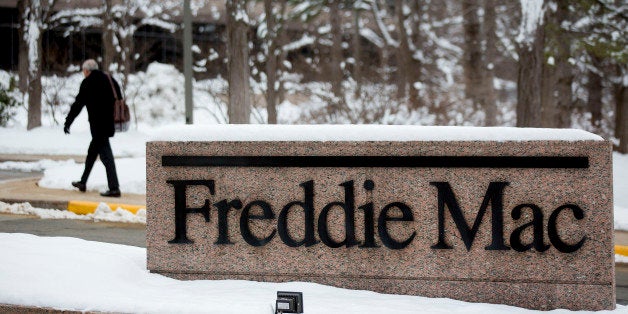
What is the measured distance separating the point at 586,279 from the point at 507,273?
51cm

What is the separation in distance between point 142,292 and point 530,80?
11.5 metres

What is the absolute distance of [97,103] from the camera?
1098 cm

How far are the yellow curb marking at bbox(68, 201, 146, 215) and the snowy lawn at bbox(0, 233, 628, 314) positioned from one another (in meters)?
4.58

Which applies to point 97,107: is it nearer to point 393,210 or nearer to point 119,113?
point 119,113

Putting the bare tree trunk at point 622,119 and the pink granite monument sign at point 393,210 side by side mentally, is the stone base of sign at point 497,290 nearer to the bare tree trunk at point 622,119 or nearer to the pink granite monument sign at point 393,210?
the pink granite monument sign at point 393,210

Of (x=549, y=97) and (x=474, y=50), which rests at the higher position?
(x=474, y=50)

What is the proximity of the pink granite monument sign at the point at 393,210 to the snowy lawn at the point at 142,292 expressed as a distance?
0.52 feet

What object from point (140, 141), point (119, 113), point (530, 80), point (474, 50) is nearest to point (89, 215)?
point (119, 113)

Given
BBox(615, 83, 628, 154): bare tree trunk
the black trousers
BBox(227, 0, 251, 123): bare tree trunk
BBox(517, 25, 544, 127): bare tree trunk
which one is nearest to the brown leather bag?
the black trousers

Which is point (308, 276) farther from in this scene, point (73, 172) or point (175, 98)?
point (175, 98)

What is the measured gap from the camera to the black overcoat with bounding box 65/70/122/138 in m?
10.9

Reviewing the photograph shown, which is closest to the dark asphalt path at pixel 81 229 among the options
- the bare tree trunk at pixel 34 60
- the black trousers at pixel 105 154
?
the black trousers at pixel 105 154

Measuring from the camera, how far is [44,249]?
19.9 feet

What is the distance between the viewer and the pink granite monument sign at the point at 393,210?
5434 mm
